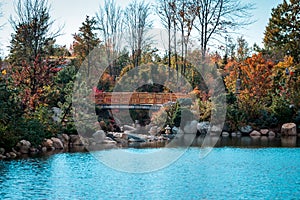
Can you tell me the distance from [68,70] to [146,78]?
565 centimetres

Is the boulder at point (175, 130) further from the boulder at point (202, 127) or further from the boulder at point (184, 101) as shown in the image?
the boulder at point (184, 101)

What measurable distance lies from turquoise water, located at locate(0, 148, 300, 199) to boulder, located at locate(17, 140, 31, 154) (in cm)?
141

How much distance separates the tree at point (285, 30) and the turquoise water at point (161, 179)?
1920 centimetres

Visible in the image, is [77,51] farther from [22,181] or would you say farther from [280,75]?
[22,181]

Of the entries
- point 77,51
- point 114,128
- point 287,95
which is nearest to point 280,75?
point 287,95

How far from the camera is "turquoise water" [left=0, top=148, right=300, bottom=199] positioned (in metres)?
10.5

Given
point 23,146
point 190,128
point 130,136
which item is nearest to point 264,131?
point 190,128

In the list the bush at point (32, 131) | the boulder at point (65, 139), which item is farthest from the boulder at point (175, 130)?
the bush at point (32, 131)

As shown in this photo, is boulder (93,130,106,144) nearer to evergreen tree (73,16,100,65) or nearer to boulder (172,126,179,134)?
boulder (172,126,179,134)

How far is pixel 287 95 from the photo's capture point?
27.7m

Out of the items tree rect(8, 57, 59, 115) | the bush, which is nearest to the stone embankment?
the bush

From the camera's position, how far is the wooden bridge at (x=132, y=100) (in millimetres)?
24688

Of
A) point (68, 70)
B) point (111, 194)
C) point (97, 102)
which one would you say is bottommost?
point (111, 194)

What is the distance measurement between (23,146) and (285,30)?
22690mm
